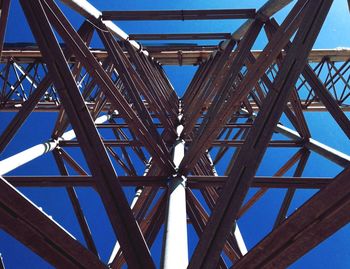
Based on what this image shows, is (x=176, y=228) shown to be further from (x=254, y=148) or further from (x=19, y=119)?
(x=19, y=119)

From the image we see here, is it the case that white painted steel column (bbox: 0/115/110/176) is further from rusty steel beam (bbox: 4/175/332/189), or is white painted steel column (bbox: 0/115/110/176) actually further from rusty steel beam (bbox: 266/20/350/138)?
rusty steel beam (bbox: 266/20/350/138)

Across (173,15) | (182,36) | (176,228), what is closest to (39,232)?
(176,228)

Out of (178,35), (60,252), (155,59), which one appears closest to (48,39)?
(60,252)

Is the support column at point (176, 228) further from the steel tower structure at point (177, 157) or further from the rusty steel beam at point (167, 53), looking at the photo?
the rusty steel beam at point (167, 53)

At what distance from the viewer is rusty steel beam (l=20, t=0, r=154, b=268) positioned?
11.1 feet

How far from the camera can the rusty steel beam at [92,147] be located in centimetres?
339

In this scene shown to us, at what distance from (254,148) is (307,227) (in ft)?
2.97

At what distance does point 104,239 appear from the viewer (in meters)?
22.4

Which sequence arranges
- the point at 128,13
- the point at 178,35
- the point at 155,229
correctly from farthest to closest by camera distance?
1. the point at 178,35
2. the point at 128,13
3. the point at 155,229

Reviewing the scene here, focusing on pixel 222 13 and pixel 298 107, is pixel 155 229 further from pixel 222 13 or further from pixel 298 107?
pixel 222 13

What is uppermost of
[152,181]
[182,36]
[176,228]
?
[182,36]

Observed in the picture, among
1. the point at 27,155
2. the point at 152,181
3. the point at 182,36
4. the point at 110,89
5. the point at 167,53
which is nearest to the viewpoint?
the point at 152,181

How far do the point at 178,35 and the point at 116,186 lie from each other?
7.65 meters

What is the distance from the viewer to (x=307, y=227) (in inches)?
119
